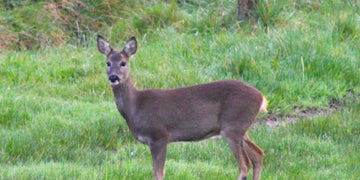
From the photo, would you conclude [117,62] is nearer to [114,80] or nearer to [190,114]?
[114,80]

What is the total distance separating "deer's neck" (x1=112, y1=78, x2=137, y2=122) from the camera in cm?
653

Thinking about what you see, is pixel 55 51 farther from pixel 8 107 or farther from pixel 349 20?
pixel 349 20

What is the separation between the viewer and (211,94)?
6469 mm

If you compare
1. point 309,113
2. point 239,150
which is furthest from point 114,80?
point 309,113

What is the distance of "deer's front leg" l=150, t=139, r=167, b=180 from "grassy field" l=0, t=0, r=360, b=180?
0.35 meters

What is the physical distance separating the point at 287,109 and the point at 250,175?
6.68 ft

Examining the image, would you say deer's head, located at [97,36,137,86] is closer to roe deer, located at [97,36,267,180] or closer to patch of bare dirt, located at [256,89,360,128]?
roe deer, located at [97,36,267,180]

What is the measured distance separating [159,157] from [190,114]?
0.49 m

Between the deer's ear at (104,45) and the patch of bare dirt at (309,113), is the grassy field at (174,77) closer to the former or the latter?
the patch of bare dirt at (309,113)

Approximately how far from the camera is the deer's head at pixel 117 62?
6441 mm

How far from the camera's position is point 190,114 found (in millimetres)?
6441

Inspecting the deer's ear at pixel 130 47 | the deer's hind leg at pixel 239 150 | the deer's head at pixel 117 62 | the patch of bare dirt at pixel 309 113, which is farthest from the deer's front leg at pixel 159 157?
the patch of bare dirt at pixel 309 113

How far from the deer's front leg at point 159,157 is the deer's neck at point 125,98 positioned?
0.42 meters

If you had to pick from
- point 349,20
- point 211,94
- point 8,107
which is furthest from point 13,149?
point 349,20
